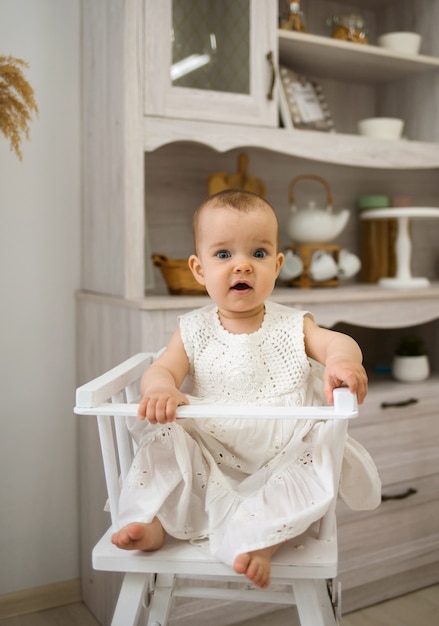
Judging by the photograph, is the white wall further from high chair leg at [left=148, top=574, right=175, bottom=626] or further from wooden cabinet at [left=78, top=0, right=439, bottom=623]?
high chair leg at [left=148, top=574, right=175, bottom=626]

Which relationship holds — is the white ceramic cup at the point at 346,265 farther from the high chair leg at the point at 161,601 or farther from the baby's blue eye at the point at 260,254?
the high chair leg at the point at 161,601

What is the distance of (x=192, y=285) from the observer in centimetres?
186

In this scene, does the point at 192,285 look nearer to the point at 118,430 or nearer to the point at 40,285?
the point at 40,285

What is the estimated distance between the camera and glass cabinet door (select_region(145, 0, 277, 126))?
173 cm

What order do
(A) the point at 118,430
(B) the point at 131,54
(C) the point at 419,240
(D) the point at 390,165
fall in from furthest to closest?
(C) the point at 419,240, (D) the point at 390,165, (B) the point at 131,54, (A) the point at 118,430

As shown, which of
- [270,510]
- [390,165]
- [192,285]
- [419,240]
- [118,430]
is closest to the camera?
[270,510]

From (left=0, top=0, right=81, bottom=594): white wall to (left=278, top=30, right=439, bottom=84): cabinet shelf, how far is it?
2.05 feet

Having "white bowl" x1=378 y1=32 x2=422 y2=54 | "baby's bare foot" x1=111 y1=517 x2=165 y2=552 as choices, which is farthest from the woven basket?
"white bowl" x1=378 y1=32 x2=422 y2=54

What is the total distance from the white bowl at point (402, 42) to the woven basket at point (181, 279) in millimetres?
1025

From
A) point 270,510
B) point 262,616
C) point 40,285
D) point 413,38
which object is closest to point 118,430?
point 270,510

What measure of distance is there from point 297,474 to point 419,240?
5.95 feet

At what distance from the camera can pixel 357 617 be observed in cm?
196

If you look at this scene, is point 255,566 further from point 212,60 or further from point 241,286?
point 212,60

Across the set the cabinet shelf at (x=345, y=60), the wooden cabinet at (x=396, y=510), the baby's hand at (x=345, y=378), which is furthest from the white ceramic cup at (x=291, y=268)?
the baby's hand at (x=345, y=378)
